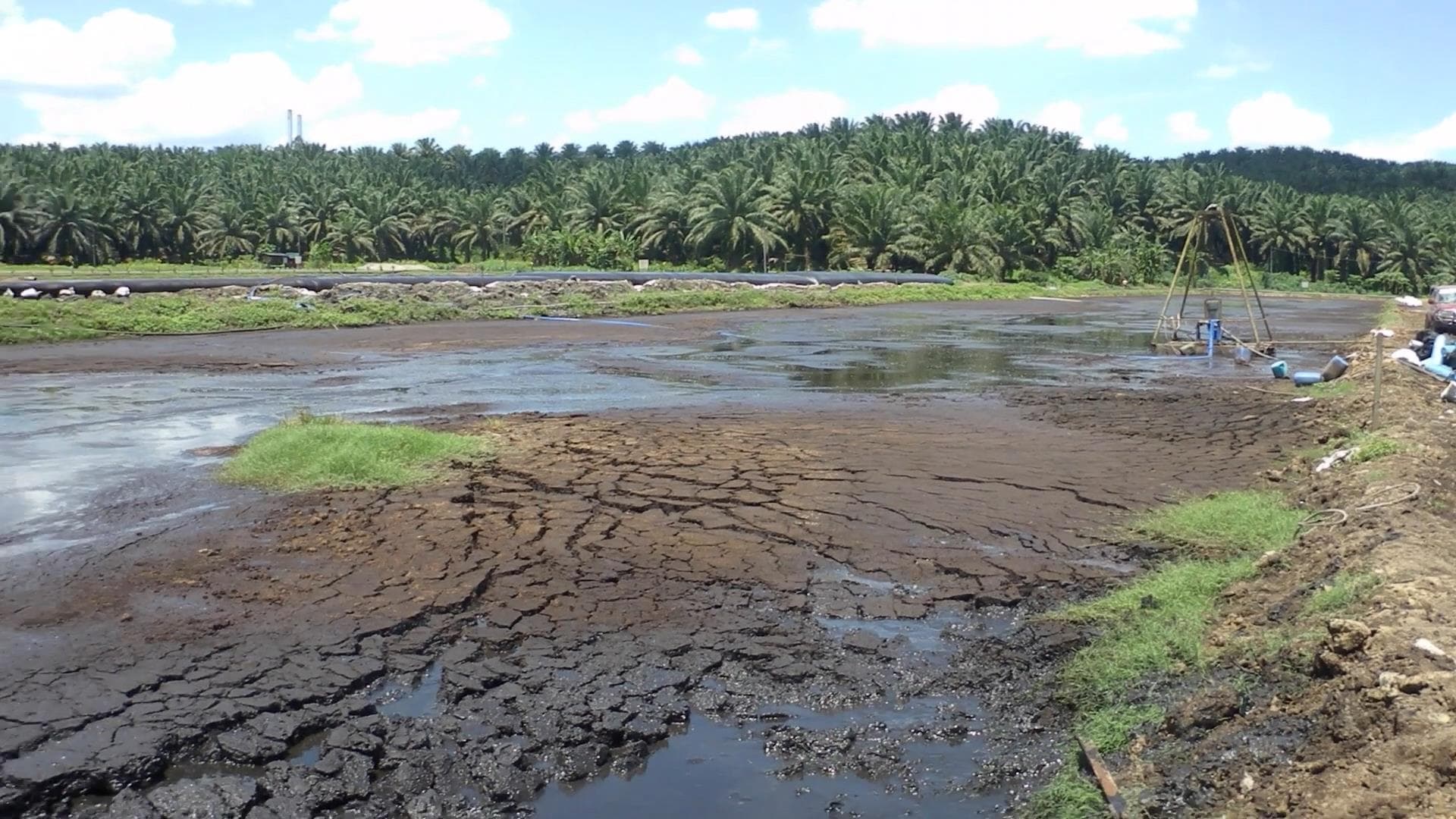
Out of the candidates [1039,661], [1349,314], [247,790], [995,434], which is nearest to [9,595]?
[247,790]

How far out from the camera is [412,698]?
7.03 metres

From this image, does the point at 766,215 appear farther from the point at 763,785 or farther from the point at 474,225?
the point at 763,785

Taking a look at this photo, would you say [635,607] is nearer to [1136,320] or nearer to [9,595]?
[9,595]

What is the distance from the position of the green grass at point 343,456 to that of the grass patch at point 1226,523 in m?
7.08

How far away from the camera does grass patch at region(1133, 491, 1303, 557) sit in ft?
32.1

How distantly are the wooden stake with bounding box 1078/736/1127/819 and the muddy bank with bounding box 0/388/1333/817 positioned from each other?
27 cm

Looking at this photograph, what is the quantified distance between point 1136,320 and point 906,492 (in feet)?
113

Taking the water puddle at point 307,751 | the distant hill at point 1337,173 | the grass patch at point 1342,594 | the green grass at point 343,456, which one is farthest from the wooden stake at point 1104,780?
the distant hill at point 1337,173

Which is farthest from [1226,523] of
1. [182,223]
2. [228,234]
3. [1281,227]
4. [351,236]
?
[1281,227]

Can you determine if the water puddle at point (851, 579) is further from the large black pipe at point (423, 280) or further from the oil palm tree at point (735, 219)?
the oil palm tree at point (735, 219)

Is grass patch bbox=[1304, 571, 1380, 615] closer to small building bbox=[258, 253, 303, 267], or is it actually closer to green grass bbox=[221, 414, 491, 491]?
green grass bbox=[221, 414, 491, 491]

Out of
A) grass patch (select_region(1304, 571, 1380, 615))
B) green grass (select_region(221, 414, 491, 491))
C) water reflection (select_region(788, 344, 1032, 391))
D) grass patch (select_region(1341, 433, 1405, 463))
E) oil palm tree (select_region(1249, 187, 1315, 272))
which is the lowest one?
water reflection (select_region(788, 344, 1032, 391))

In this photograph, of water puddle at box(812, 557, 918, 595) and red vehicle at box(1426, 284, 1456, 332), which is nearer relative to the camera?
water puddle at box(812, 557, 918, 595)

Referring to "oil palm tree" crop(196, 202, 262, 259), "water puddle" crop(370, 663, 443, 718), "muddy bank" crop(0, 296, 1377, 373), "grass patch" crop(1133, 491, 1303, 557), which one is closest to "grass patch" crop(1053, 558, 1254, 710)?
"grass patch" crop(1133, 491, 1303, 557)
